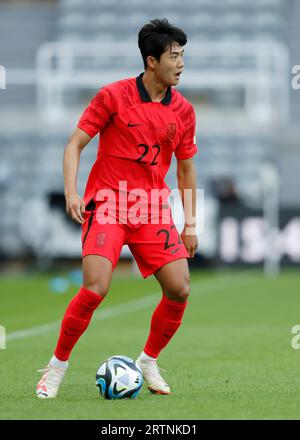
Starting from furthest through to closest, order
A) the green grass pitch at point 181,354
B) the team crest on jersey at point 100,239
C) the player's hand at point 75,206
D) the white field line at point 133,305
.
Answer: the white field line at point 133,305
the team crest on jersey at point 100,239
the player's hand at point 75,206
the green grass pitch at point 181,354

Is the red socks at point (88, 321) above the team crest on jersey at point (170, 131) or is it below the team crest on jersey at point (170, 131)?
below

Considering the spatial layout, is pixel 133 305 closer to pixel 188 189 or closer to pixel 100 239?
pixel 188 189

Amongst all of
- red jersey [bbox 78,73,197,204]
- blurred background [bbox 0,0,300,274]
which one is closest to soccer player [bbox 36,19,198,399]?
red jersey [bbox 78,73,197,204]

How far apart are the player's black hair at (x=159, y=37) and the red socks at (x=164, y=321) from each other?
1358 mm

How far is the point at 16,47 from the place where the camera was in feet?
97.1

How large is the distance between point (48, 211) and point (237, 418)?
18940 mm

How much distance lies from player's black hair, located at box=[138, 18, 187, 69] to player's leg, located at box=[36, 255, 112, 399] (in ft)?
3.89

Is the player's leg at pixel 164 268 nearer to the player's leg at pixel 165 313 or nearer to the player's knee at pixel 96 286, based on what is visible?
the player's leg at pixel 165 313

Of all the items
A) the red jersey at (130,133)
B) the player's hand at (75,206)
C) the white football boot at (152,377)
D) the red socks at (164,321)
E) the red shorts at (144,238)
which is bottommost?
the white football boot at (152,377)

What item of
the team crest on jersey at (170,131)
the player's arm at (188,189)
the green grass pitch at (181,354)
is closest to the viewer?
the green grass pitch at (181,354)

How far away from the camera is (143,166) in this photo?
6.07 m

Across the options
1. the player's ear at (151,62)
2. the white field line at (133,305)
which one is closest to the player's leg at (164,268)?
the player's ear at (151,62)

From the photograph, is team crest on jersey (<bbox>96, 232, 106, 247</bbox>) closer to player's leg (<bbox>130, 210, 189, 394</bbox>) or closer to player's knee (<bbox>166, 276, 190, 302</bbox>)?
player's leg (<bbox>130, 210, 189, 394</bbox>)

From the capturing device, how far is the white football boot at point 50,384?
576cm
